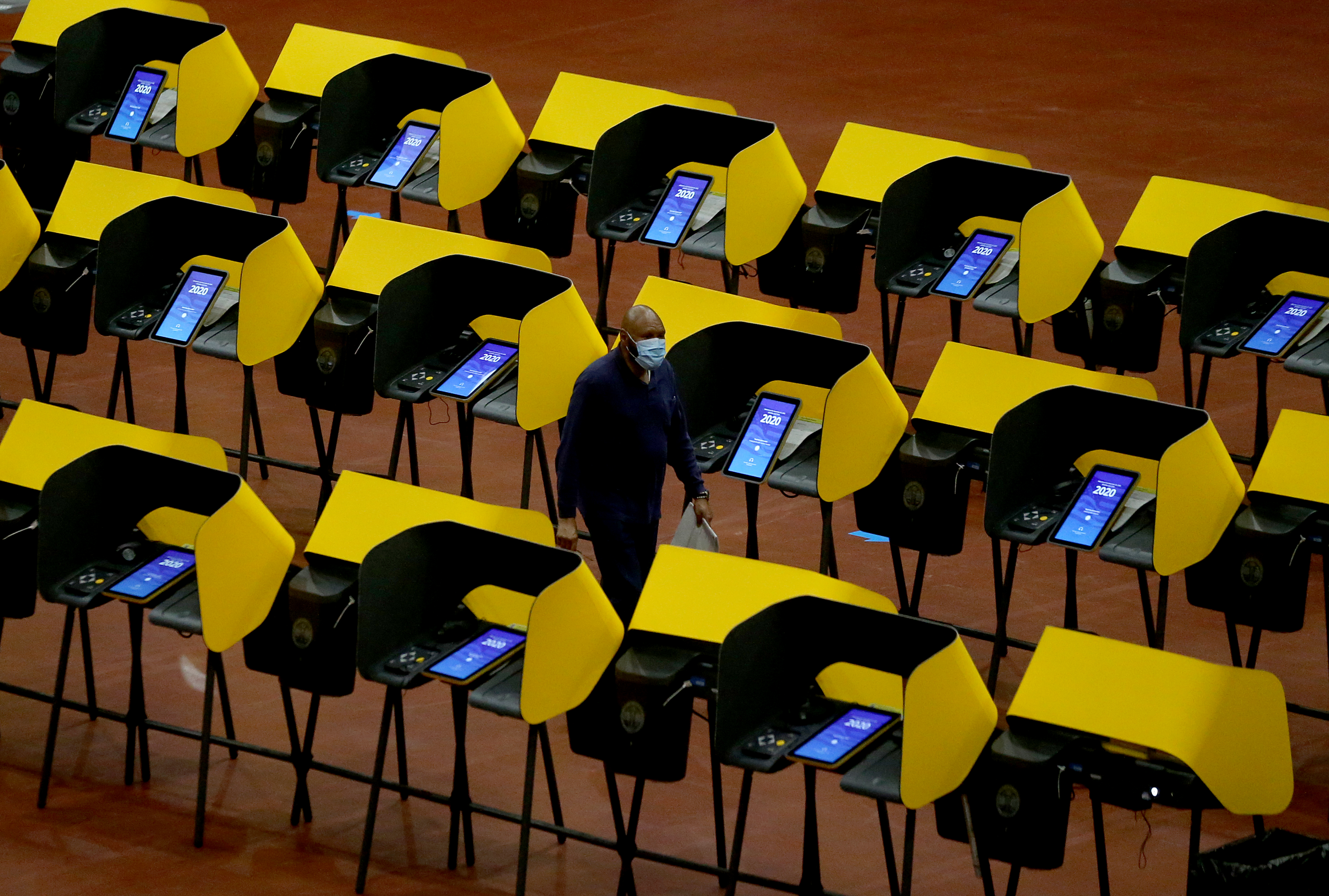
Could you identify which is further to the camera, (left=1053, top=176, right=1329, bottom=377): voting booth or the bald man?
(left=1053, top=176, right=1329, bottom=377): voting booth

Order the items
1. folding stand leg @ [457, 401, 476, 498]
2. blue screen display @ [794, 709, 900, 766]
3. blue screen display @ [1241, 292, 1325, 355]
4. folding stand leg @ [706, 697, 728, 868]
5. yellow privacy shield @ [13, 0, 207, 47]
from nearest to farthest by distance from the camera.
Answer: blue screen display @ [794, 709, 900, 766], folding stand leg @ [706, 697, 728, 868], blue screen display @ [1241, 292, 1325, 355], folding stand leg @ [457, 401, 476, 498], yellow privacy shield @ [13, 0, 207, 47]

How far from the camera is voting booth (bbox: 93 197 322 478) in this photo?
855 centimetres

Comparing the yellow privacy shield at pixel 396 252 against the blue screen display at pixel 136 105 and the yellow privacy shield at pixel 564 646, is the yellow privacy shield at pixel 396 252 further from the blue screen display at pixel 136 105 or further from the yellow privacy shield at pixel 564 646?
the yellow privacy shield at pixel 564 646

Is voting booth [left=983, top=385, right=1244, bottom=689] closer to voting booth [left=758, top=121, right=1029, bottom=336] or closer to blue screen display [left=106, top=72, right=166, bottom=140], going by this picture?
voting booth [left=758, top=121, right=1029, bottom=336]

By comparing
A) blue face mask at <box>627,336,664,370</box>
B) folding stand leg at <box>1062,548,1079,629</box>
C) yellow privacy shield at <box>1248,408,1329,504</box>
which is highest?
blue face mask at <box>627,336,664,370</box>

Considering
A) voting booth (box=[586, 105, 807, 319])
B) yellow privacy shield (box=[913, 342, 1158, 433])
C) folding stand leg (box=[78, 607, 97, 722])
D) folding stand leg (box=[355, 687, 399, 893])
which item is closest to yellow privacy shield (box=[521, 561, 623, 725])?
folding stand leg (box=[355, 687, 399, 893])

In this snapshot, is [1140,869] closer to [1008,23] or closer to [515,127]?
[515,127]

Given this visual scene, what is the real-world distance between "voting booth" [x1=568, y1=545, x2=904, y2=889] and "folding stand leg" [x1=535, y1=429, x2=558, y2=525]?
149 centimetres

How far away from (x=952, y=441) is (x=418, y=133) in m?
3.03

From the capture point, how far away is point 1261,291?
8.60 metres

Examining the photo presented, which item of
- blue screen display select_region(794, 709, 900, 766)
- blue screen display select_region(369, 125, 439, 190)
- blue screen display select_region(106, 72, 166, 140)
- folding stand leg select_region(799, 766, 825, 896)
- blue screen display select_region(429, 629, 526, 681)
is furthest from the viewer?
blue screen display select_region(106, 72, 166, 140)

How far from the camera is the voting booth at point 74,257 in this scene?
908cm

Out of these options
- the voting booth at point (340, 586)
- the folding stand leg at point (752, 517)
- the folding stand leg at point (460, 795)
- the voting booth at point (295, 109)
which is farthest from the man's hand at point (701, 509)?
the voting booth at point (295, 109)

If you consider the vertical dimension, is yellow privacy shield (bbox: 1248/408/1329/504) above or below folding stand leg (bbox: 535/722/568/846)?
above
